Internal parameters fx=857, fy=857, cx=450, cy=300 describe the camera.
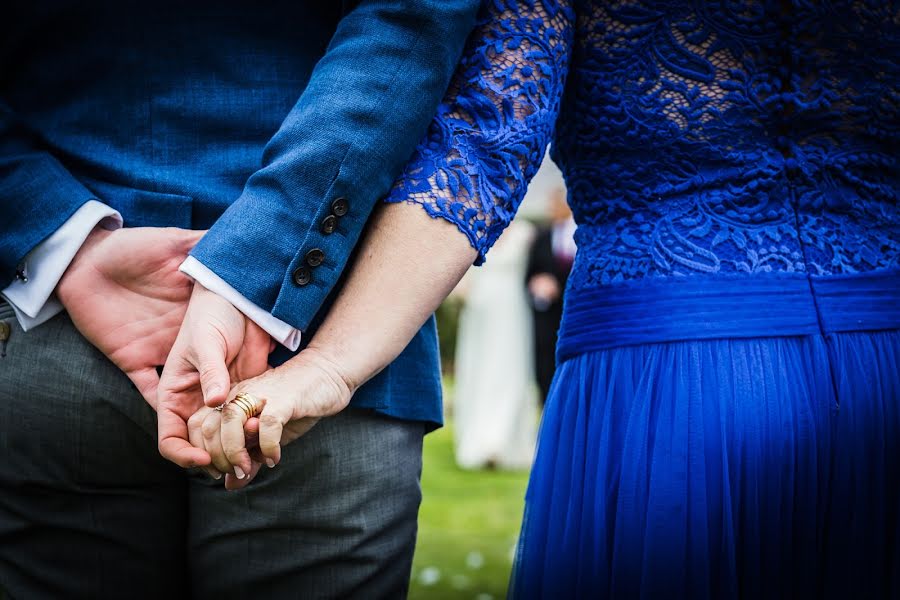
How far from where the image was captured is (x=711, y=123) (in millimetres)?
1527

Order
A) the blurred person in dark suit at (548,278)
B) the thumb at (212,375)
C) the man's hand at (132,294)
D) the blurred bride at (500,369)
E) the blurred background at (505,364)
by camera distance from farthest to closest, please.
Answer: the blurred bride at (500,369) < the blurred person in dark suit at (548,278) < the blurred background at (505,364) < the man's hand at (132,294) < the thumb at (212,375)

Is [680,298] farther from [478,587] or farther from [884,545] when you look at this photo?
[478,587]

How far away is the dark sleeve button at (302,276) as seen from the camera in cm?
141

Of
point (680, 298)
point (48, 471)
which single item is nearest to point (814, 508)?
point (680, 298)

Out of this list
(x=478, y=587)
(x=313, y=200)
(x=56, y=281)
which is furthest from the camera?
(x=478, y=587)

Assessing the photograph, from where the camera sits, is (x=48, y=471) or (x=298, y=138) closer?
(x=298, y=138)

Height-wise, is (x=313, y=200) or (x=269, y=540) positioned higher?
(x=313, y=200)

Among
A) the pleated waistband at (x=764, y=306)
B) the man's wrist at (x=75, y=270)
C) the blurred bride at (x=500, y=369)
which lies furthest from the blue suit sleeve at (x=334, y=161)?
the blurred bride at (x=500, y=369)

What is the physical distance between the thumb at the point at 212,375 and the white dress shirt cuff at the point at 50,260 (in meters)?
0.37

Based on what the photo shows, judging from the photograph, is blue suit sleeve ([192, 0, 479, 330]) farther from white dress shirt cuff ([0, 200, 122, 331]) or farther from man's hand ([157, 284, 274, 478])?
white dress shirt cuff ([0, 200, 122, 331])

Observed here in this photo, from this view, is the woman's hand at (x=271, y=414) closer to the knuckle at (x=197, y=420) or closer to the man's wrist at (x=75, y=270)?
the knuckle at (x=197, y=420)

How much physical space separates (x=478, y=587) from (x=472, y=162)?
3.57 m

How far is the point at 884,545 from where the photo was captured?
1461 millimetres

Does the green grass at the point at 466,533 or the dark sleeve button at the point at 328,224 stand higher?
the dark sleeve button at the point at 328,224
